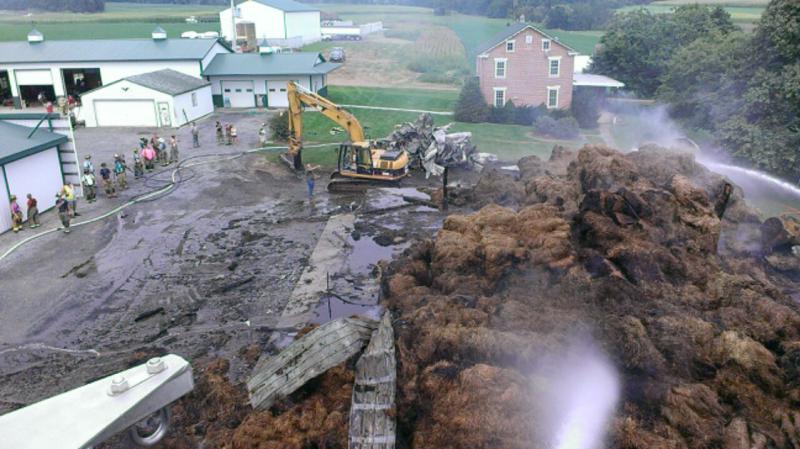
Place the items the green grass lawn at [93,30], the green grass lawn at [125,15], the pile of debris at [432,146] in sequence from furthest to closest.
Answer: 1. the green grass lawn at [125,15]
2. the green grass lawn at [93,30]
3. the pile of debris at [432,146]

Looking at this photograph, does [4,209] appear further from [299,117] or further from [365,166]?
[365,166]

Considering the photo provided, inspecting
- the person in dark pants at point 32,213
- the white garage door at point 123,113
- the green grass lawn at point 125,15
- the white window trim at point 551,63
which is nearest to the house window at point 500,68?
the white window trim at point 551,63

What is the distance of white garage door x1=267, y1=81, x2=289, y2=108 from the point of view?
45094mm

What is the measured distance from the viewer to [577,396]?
996 cm

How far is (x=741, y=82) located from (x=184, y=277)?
30299 millimetres

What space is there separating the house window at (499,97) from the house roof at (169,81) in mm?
20150

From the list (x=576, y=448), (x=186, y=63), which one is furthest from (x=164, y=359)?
(x=186, y=63)

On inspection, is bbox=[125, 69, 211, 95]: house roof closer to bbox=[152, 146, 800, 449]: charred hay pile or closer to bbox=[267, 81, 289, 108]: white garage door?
bbox=[267, 81, 289, 108]: white garage door

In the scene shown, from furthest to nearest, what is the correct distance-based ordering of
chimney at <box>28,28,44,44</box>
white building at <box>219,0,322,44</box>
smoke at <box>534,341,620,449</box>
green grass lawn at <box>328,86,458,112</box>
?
1. white building at <box>219,0,322,44</box>
2. green grass lawn at <box>328,86,458,112</box>
3. chimney at <box>28,28,44,44</box>
4. smoke at <box>534,341,620,449</box>

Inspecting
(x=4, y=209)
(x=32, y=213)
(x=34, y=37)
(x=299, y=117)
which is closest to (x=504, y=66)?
(x=299, y=117)

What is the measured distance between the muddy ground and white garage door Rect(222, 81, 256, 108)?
61.5 feet

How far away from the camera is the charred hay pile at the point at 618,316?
31.2ft

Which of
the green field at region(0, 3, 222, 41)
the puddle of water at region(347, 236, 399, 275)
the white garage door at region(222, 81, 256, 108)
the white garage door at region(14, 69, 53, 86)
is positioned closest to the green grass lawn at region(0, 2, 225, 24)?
the green field at region(0, 3, 222, 41)

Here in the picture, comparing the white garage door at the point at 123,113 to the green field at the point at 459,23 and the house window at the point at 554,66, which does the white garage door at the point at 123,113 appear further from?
the green field at the point at 459,23
